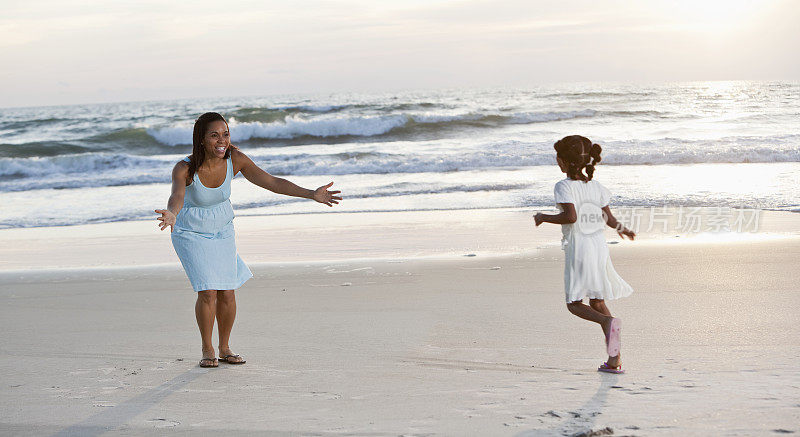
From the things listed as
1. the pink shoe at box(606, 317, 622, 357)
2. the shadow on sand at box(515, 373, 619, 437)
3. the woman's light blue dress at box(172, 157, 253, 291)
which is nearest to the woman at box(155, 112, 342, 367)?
the woman's light blue dress at box(172, 157, 253, 291)

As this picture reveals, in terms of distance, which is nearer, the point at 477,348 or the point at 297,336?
the point at 477,348

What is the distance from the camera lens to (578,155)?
3809 millimetres

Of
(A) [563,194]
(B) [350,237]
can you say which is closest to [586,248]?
(A) [563,194]

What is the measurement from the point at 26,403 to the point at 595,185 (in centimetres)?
289

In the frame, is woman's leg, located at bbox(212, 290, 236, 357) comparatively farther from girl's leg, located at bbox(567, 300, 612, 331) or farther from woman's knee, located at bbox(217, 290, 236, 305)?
girl's leg, located at bbox(567, 300, 612, 331)

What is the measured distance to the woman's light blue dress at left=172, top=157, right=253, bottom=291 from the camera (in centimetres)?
414

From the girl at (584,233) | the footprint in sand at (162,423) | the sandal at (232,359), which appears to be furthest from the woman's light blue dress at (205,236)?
the girl at (584,233)

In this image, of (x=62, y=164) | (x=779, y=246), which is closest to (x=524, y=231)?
(x=779, y=246)

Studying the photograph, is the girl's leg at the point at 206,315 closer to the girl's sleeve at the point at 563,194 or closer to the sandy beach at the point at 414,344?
the sandy beach at the point at 414,344

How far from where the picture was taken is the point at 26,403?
11.7ft

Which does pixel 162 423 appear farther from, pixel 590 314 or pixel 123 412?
pixel 590 314

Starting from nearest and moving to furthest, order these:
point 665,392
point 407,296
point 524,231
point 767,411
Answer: point 767,411
point 665,392
point 407,296
point 524,231

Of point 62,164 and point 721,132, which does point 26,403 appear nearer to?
point 62,164

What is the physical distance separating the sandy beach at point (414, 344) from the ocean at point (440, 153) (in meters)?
4.33
